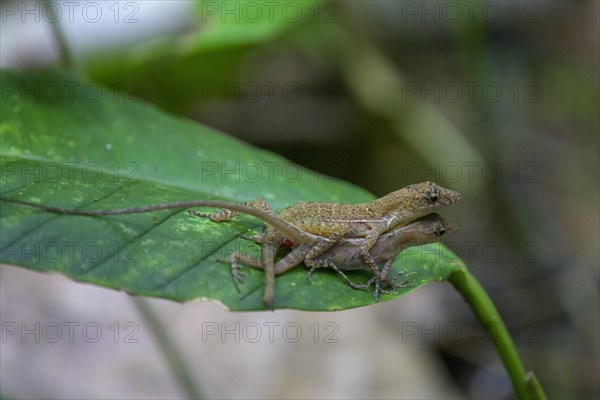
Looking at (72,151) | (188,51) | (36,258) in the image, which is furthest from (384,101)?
(36,258)

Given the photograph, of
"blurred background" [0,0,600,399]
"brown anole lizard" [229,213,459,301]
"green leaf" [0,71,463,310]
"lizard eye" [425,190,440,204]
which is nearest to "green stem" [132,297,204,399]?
"blurred background" [0,0,600,399]

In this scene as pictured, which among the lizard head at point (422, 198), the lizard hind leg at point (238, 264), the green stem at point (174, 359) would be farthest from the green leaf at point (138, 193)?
the green stem at point (174, 359)

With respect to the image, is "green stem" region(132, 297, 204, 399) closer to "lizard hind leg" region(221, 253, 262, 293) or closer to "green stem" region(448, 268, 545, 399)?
"lizard hind leg" region(221, 253, 262, 293)

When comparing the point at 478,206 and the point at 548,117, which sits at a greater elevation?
the point at 548,117

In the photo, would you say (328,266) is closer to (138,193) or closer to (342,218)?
(342,218)

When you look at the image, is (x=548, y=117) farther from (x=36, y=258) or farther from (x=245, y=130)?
(x=36, y=258)

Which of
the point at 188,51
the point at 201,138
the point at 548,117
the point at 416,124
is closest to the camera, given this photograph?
the point at 201,138

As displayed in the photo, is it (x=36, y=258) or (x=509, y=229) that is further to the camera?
(x=509, y=229)

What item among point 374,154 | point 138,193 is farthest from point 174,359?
point 374,154
